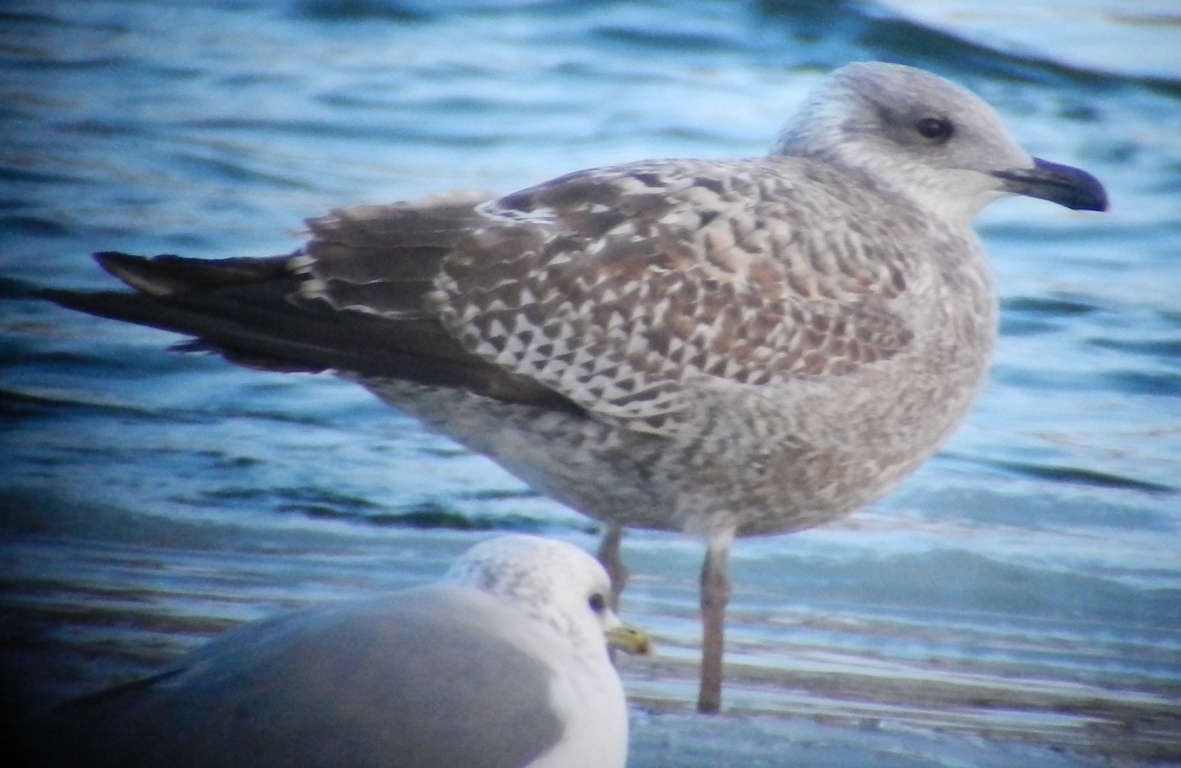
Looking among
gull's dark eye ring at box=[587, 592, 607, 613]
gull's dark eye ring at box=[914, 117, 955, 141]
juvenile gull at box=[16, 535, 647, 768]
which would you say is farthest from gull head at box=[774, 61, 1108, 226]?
juvenile gull at box=[16, 535, 647, 768]

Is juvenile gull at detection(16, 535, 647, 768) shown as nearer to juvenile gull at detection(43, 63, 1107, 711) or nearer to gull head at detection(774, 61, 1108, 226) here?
juvenile gull at detection(43, 63, 1107, 711)

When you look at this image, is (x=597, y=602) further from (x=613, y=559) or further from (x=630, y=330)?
(x=613, y=559)

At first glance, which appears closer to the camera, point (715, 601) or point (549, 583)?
point (549, 583)

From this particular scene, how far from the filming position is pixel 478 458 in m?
4.80

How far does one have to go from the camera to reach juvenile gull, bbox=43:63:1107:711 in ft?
11.8

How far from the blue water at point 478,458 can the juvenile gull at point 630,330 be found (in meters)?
0.45

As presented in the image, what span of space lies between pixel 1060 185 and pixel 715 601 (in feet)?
3.63

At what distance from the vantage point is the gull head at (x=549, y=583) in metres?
3.09

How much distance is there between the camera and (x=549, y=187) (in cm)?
370

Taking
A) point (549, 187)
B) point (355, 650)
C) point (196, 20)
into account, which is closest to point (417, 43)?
point (196, 20)

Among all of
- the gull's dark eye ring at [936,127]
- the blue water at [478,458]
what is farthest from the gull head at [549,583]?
the gull's dark eye ring at [936,127]

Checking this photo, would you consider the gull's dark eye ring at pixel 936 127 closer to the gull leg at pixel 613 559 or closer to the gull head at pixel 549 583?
the gull leg at pixel 613 559

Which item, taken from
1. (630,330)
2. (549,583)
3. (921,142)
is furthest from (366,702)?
(921,142)

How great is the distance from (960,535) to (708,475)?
1043mm
